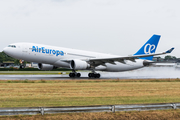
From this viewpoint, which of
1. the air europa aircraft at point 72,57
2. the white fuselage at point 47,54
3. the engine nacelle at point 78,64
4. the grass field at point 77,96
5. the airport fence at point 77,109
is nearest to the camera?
the airport fence at point 77,109

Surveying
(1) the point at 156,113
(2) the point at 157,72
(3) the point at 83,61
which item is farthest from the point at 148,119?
(2) the point at 157,72

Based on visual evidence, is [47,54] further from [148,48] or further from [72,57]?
[148,48]

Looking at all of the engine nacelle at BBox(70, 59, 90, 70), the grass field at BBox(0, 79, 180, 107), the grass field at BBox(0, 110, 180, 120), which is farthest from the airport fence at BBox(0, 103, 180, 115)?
the engine nacelle at BBox(70, 59, 90, 70)

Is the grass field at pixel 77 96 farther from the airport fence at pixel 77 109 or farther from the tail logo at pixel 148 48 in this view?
the tail logo at pixel 148 48

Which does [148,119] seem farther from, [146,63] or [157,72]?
[157,72]

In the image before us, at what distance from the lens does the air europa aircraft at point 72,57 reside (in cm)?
3444

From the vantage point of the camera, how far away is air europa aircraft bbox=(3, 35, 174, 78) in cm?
3444

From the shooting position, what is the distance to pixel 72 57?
37969 millimetres

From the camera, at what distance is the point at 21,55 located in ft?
113

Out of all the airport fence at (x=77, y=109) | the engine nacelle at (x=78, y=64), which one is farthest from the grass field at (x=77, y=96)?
the engine nacelle at (x=78, y=64)

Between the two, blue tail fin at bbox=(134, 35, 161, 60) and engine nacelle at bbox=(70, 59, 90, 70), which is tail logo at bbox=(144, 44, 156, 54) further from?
engine nacelle at bbox=(70, 59, 90, 70)

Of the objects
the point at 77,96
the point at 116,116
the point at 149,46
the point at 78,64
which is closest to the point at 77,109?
the point at 116,116

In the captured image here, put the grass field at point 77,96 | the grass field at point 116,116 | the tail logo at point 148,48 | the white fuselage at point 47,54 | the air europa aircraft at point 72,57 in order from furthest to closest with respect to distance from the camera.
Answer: the tail logo at point 148,48 → the air europa aircraft at point 72,57 → the white fuselage at point 47,54 → the grass field at point 77,96 → the grass field at point 116,116

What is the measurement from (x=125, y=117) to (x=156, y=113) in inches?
65.1
